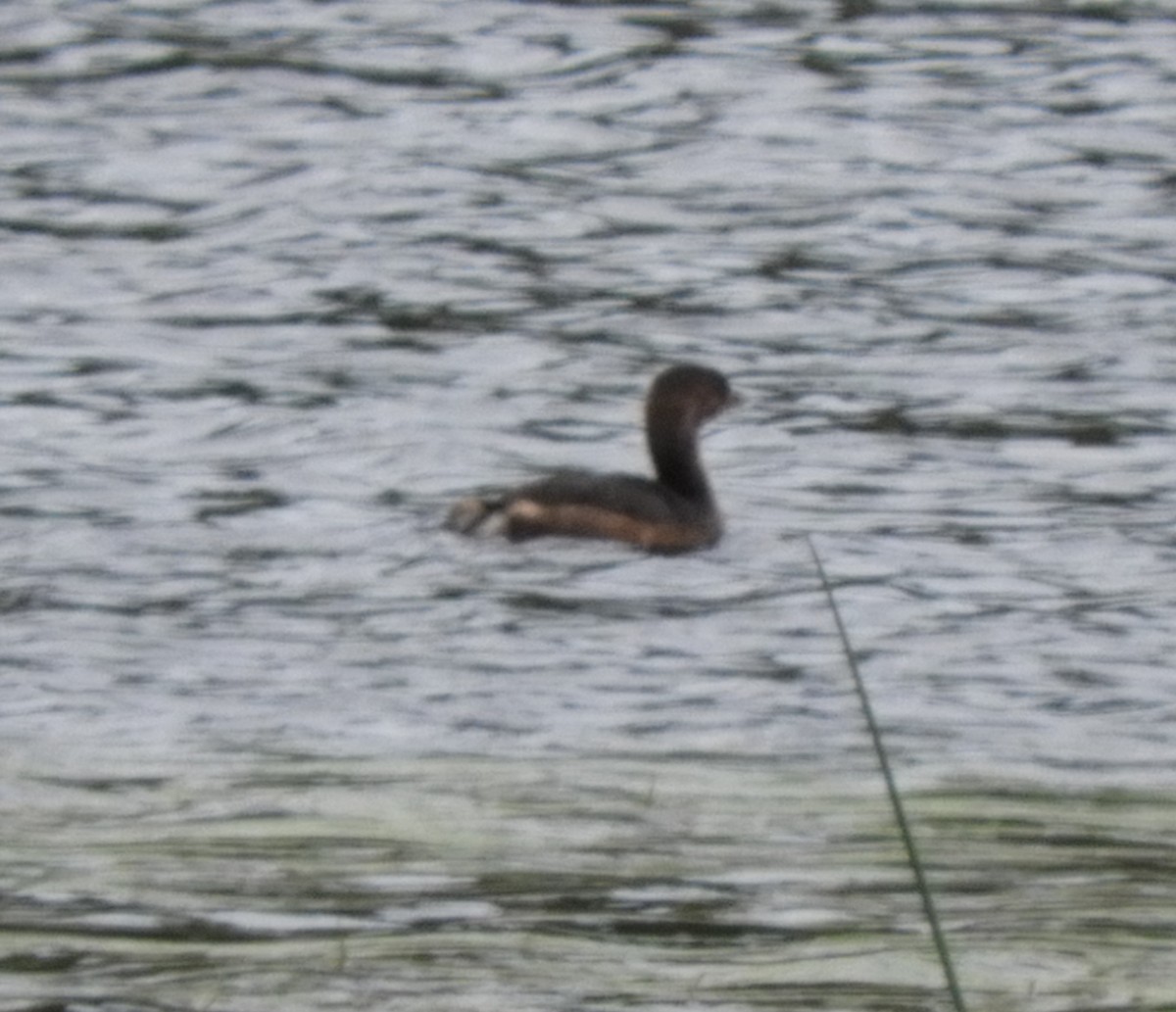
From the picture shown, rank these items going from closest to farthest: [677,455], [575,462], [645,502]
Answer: [645,502] < [677,455] < [575,462]

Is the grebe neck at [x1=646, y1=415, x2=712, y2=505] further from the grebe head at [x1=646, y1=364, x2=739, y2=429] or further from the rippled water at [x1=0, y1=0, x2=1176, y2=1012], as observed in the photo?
the rippled water at [x1=0, y1=0, x2=1176, y2=1012]

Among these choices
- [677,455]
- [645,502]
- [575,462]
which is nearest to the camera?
[645,502]

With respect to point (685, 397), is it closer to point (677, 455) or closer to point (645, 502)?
point (677, 455)

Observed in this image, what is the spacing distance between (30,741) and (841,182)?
6770mm

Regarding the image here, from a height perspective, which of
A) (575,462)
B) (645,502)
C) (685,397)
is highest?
(685,397)

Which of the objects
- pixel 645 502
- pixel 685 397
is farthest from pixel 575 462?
pixel 645 502

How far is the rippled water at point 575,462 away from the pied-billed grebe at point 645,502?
0.10 meters

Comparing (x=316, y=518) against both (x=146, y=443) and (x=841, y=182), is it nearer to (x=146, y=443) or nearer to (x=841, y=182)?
(x=146, y=443)

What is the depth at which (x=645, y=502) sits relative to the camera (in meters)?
9.14

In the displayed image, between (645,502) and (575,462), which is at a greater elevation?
(645,502)

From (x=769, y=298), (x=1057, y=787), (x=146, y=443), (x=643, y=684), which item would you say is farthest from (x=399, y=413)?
(x=1057, y=787)

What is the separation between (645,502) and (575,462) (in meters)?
1.13

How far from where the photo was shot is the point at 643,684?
7.85 metres

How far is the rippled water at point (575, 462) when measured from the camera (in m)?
6.06
